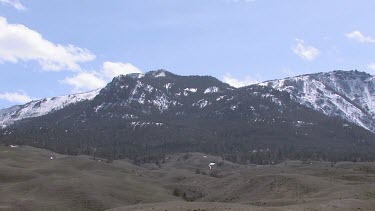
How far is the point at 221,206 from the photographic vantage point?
68125 mm

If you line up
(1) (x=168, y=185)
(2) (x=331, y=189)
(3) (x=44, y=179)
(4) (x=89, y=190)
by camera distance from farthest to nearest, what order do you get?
(1) (x=168, y=185), (3) (x=44, y=179), (4) (x=89, y=190), (2) (x=331, y=189)

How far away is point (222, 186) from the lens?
145500 mm

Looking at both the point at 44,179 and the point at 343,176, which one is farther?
the point at 44,179

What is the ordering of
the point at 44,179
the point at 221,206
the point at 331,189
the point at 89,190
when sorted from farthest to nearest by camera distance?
1. the point at 44,179
2. the point at 89,190
3. the point at 331,189
4. the point at 221,206

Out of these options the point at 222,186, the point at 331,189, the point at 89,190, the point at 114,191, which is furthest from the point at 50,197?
the point at 331,189

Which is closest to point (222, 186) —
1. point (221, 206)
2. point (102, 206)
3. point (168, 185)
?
point (168, 185)

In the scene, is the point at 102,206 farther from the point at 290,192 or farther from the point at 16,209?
the point at 290,192

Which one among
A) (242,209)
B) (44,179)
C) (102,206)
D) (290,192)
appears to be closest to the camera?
(242,209)

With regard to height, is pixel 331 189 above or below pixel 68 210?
above

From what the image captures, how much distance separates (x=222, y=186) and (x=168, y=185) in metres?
22.2

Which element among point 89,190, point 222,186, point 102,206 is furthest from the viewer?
point 222,186

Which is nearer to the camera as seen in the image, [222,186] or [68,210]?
[68,210]

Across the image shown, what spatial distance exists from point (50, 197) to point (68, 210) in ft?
38.2

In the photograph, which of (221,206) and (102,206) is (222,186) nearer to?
(102,206)
